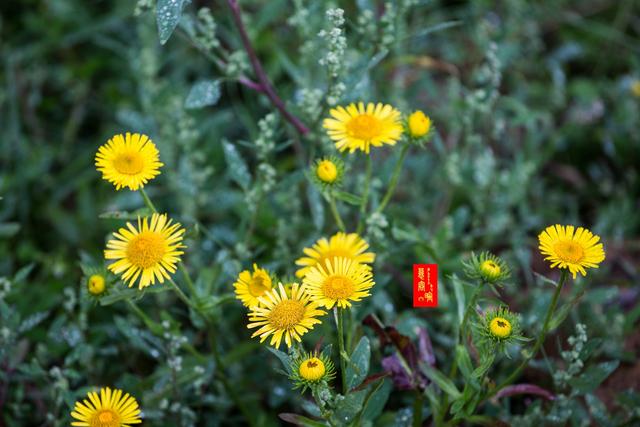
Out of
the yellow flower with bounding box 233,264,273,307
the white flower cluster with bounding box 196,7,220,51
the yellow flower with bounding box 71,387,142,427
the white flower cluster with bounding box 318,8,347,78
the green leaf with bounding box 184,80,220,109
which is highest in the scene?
the white flower cluster with bounding box 196,7,220,51

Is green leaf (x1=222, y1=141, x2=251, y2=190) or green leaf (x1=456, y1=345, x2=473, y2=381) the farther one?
green leaf (x1=222, y1=141, x2=251, y2=190)

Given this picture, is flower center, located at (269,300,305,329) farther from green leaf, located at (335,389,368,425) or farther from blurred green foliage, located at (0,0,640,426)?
blurred green foliage, located at (0,0,640,426)

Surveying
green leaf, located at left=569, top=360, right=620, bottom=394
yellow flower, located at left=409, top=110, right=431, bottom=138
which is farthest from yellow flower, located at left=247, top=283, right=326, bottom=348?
green leaf, located at left=569, top=360, right=620, bottom=394

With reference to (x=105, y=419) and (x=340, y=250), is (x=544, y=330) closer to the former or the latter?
(x=340, y=250)

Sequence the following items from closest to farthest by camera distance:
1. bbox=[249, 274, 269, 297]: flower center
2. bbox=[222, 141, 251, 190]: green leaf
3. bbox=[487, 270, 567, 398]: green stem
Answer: bbox=[487, 270, 567, 398]: green stem
bbox=[249, 274, 269, 297]: flower center
bbox=[222, 141, 251, 190]: green leaf

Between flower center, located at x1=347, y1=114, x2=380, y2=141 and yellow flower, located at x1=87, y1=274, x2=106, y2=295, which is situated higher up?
flower center, located at x1=347, y1=114, x2=380, y2=141

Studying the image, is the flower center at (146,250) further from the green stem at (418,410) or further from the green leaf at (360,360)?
the green stem at (418,410)

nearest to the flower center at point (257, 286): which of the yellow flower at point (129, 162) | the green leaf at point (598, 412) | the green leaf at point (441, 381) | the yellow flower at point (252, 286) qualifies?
the yellow flower at point (252, 286)

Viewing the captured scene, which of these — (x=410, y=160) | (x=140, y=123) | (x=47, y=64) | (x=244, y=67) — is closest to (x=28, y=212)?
(x=140, y=123)
